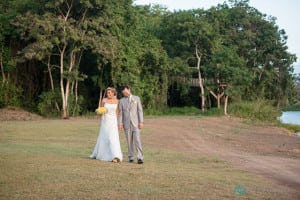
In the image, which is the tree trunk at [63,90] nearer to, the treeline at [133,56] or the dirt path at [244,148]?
the treeline at [133,56]

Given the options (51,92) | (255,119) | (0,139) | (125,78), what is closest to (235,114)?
(255,119)

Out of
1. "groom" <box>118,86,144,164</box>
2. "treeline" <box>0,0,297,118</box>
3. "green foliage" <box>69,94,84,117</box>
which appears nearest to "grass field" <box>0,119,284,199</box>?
"groom" <box>118,86,144,164</box>

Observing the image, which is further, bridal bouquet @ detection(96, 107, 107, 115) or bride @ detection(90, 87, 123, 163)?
bridal bouquet @ detection(96, 107, 107, 115)

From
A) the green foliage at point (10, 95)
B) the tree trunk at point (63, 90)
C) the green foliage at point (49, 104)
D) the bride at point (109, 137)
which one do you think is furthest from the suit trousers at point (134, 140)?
the green foliage at point (10, 95)

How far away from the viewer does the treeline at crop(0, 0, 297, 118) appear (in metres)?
31.3

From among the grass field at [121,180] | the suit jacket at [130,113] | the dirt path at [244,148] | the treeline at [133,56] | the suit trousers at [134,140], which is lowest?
the dirt path at [244,148]

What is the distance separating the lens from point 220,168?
12711 mm

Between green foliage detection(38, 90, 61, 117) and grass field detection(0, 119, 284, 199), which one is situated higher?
green foliage detection(38, 90, 61, 117)

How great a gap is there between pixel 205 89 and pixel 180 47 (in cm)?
420

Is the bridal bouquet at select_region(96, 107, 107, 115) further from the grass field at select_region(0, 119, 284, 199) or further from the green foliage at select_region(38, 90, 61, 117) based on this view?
the green foliage at select_region(38, 90, 61, 117)

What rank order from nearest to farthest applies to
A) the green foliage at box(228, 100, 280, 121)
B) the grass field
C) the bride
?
the grass field < the bride < the green foliage at box(228, 100, 280, 121)

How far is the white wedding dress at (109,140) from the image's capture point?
39.5 ft

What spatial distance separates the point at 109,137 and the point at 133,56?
2431cm

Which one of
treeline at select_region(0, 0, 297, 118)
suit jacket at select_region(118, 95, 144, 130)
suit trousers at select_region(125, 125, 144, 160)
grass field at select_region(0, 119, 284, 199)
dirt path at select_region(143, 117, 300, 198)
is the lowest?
dirt path at select_region(143, 117, 300, 198)
